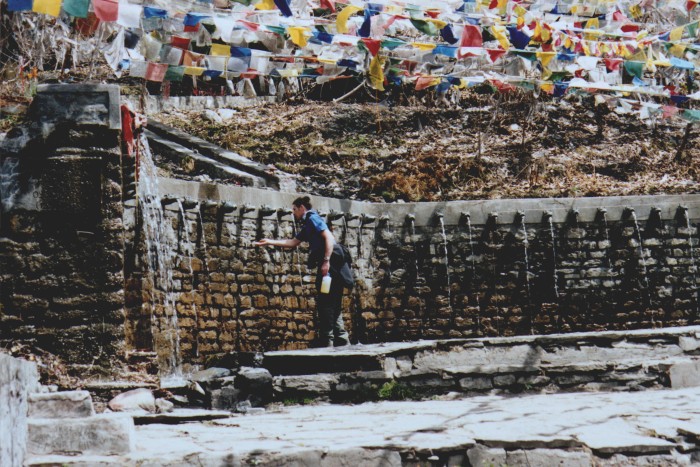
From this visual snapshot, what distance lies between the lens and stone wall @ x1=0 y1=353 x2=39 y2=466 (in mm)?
3959

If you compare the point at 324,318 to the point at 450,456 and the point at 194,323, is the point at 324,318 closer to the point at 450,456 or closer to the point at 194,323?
the point at 194,323

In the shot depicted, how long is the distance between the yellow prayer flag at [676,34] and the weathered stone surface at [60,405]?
32.8ft

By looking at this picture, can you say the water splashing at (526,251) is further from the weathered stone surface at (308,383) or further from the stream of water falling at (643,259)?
the weathered stone surface at (308,383)

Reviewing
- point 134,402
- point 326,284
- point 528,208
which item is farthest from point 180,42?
point 528,208

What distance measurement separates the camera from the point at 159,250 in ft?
34.0

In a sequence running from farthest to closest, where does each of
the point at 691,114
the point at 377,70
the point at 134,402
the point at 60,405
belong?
the point at 691,114
the point at 377,70
the point at 134,402
the point at 60,405

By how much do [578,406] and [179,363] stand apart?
17.0 feet

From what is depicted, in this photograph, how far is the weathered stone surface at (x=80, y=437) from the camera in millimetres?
4500

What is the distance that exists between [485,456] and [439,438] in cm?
31

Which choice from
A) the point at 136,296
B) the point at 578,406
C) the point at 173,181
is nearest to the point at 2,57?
the point at 173,181

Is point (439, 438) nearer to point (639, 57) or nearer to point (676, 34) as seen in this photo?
point (639, 57)

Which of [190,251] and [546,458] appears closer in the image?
[546,458]

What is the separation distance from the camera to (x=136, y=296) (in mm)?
8617

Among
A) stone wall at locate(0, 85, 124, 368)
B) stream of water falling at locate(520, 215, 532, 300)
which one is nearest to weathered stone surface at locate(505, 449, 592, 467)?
stone wall at locate(0, 85, 124, 368)
